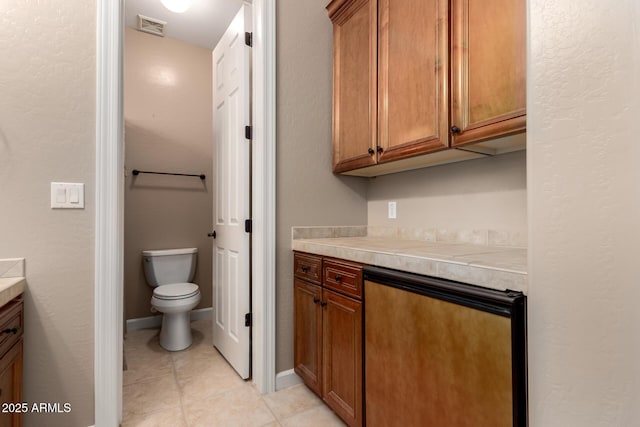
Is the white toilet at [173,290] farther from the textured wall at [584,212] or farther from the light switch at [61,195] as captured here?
the textured wall at [584,212]

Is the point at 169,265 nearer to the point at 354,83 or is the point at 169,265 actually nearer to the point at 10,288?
the point at 10,288

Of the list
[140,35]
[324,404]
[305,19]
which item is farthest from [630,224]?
[140,35]

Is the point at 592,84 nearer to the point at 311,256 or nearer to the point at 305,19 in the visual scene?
the point at 311,256

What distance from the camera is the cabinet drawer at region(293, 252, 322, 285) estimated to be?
165cm

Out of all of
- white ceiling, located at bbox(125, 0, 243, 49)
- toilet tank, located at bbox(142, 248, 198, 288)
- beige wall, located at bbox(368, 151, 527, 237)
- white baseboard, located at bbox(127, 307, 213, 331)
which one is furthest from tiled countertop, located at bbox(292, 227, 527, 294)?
white ceiling, located at bbox(125, 0, 243, 49)

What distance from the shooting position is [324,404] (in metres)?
1.68

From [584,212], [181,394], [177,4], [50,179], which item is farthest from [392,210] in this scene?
[177,4]

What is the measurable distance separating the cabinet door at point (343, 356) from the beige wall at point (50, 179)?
1120 millimetres

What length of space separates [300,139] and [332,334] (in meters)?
1.19

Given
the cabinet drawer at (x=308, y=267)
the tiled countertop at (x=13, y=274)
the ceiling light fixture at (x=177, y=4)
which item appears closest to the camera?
the tiled countertop at (x=13, y=274)

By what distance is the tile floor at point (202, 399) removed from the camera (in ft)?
5.04

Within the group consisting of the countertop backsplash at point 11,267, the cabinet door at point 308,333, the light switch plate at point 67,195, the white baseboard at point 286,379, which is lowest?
the white baseboard at point 286,379

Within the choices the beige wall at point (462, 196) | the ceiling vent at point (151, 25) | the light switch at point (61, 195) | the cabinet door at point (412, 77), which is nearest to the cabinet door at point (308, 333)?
the beige wall at point (462, 196)

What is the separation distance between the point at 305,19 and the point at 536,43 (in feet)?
5.32
